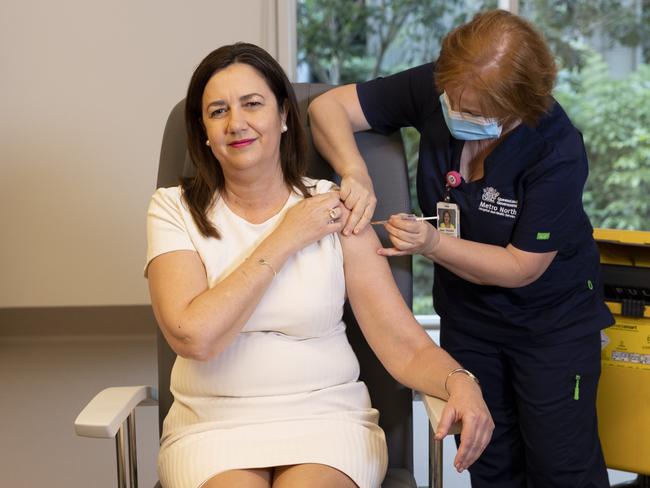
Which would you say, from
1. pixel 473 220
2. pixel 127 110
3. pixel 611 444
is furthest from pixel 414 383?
pixel 127 110

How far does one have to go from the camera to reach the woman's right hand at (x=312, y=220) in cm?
166

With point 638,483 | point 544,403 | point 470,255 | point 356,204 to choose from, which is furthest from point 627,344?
point 356,204

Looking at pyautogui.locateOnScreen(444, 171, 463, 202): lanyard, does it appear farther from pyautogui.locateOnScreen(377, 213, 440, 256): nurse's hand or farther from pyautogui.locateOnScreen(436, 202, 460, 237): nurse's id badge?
pyautogui.locateOnScreen(377, 213, 440, 256): nurse's hand

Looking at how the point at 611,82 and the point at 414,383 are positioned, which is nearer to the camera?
the point at 414,383

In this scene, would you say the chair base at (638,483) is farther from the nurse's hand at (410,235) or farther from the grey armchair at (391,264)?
the nurse's hand at (410,235)

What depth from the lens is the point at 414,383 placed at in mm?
1679

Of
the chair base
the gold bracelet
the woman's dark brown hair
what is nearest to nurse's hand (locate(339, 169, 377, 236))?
the woman's dark brown hair

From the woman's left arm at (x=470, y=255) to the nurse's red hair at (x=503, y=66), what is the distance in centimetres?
26

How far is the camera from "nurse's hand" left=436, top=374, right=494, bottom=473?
4.86ft

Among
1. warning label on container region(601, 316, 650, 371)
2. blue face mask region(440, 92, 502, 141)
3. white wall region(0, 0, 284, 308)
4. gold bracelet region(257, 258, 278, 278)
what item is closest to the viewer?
gold bracelet region(257, 258, 278, 278)

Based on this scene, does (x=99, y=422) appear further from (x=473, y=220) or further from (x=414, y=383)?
(x=473, y=220)

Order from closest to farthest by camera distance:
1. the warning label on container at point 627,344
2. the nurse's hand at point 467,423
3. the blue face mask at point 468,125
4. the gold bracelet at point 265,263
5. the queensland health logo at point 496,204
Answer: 1. the nurse's hand at point 467,423
2. the gold bracelet at point 265,263
3. the blue face mask at point 468,125
4. the queensland health logo at point 496,204
5. the warning label on container at point 627,344

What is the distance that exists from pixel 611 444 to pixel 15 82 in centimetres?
315

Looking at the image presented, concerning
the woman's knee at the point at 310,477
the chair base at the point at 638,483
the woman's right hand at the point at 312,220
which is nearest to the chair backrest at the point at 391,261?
the woman's right hand at the point at 312,220
